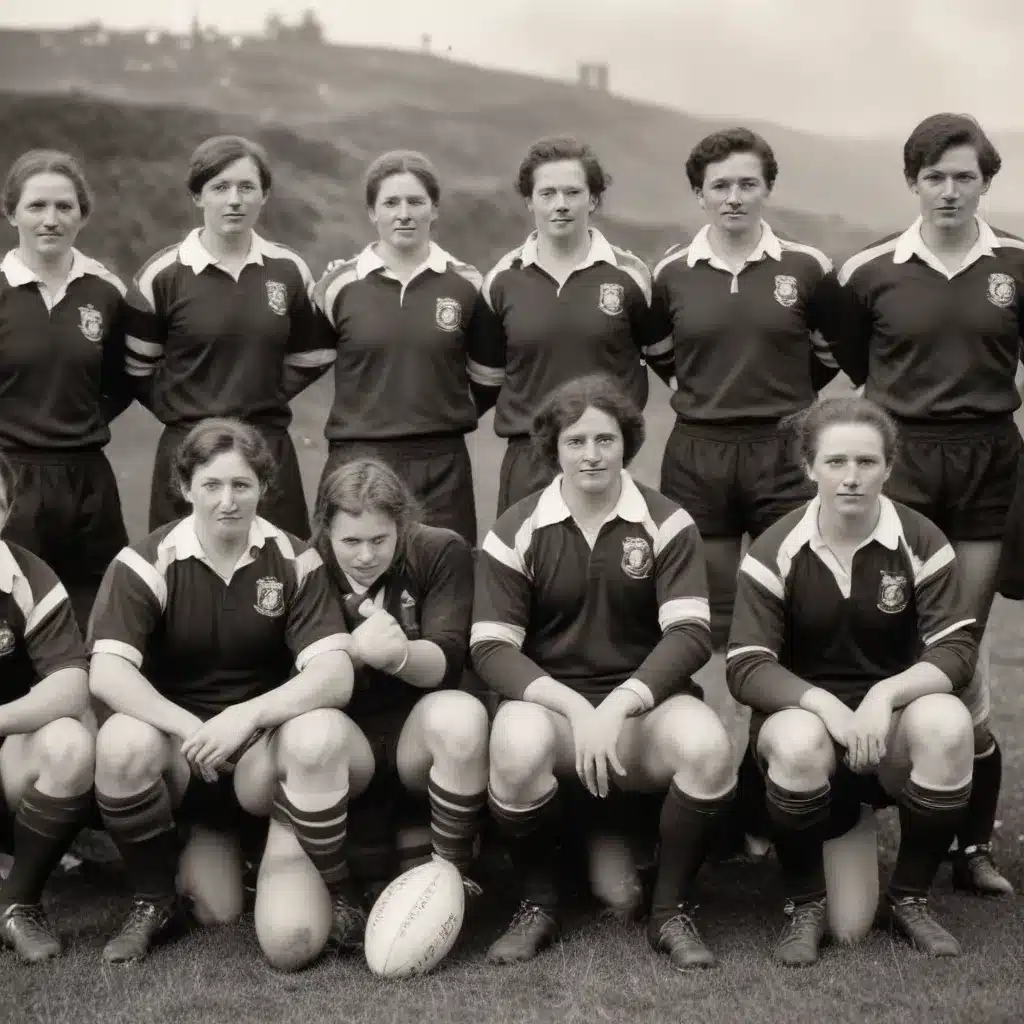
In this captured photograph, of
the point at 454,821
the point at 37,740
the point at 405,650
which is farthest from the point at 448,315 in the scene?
the point at 37,740

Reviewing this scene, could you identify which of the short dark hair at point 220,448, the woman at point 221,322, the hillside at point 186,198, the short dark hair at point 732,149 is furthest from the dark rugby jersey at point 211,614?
the hillside at point 186,198

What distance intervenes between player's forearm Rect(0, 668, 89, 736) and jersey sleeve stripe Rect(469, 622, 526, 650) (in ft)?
2.94

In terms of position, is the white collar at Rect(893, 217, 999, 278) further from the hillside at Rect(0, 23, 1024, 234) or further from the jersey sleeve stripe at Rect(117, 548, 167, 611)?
the hillside at Rect(0, 23, 1024, 234)

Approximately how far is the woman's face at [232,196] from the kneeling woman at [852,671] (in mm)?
1745

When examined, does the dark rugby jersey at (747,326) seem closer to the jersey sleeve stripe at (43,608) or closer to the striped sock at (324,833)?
the striped sock at (324,833)

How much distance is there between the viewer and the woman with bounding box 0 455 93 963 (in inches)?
120

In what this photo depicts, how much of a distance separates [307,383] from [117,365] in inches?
22.0

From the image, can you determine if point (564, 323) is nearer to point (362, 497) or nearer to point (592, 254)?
point (592, 254)

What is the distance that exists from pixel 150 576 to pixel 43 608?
0.86 ft

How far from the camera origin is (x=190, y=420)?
4.02 m

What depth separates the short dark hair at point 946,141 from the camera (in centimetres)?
368

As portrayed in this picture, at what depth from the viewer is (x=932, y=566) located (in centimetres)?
318

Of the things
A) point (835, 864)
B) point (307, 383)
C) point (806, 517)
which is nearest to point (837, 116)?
point (307, 383)

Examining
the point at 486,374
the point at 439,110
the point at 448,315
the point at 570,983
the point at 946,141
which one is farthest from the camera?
the point at 439,110
